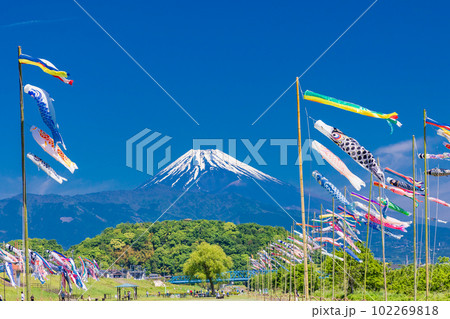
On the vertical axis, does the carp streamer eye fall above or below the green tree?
above

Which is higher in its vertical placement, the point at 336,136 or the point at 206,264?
the point at 336,136

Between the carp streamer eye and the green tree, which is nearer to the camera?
the carp streamer eye

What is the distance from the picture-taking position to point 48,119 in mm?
21641

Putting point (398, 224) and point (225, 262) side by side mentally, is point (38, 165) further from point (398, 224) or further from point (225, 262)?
point (225, 262)

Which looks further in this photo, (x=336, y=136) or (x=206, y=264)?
(x=206, y=264)

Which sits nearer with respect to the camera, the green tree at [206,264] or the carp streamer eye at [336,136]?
the carp streamer eye at [336,136]

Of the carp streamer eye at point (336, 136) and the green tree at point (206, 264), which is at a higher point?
the carp streamer eye at point (336, 136)
